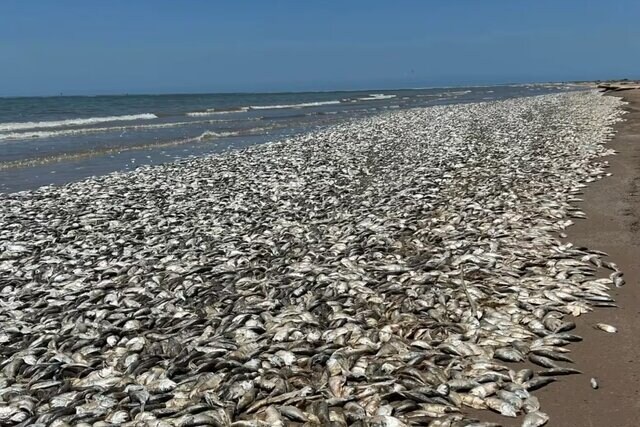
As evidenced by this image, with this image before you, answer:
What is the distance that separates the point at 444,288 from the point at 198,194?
27.7ft

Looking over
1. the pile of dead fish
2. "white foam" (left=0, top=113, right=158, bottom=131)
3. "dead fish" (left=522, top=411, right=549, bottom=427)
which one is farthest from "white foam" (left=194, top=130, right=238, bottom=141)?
"dead fish" (left=522, top=411, right=549, bottom=427)

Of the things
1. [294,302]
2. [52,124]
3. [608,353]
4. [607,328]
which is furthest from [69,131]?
[608,353]

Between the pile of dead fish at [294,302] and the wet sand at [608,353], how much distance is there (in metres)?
0.17

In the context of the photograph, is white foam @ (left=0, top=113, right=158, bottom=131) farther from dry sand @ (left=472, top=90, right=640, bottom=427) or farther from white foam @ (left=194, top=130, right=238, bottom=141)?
dry sand @ (left=472, top=90, right=640, bottom=427)

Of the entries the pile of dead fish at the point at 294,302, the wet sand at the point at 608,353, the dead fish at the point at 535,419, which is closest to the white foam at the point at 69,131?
the pile of dead fish at the point at 294,302

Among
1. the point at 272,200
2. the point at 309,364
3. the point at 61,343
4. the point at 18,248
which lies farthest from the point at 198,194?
the point at 309,364

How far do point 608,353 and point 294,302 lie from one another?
3.25 m

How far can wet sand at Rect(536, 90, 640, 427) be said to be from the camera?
4.35 metres

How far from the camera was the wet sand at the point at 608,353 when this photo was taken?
4348 millimetres

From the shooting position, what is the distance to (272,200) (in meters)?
12.6

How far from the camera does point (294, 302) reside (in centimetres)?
651

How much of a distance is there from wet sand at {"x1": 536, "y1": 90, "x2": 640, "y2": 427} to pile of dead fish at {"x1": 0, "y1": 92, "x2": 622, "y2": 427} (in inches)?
6.8

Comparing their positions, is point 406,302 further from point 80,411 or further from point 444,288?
point 80,411

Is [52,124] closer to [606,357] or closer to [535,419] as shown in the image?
[606,357]
